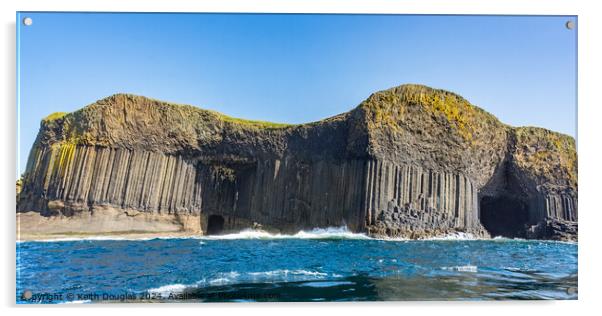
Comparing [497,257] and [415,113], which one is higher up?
[415,113]

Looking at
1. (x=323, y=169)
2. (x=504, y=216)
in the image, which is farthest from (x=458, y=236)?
(x=323, y=169)

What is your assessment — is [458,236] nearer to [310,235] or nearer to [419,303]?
[310,235]

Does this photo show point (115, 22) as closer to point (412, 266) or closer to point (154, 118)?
point (412, 266)

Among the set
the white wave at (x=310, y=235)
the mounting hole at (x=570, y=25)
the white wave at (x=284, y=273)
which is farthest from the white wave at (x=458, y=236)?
the mounting hole at (x=570, y=25)

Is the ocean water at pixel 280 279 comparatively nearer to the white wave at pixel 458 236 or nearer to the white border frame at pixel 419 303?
the white border frame at pixel 419 303

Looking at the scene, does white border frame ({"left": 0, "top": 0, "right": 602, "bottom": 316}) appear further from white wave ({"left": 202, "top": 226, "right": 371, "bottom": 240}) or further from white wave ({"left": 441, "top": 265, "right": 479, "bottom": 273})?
white wave ({"left": 202, "top": 226, "right": 371, "bottom": 240})

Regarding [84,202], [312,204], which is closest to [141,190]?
[84,202]
